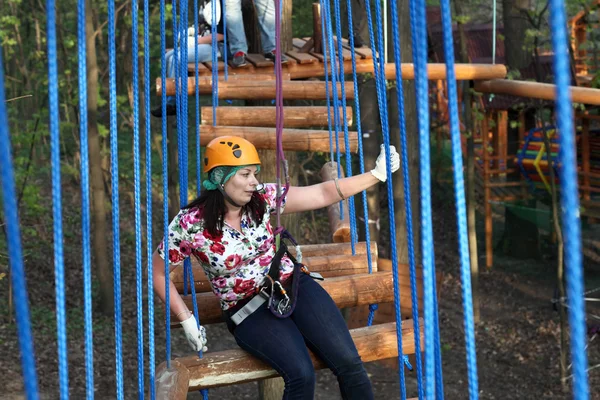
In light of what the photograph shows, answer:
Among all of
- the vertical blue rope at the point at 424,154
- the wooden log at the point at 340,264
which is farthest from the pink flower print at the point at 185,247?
the vertical blue rope at the point at 424,154

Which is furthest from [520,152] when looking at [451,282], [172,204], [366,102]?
[172,204]

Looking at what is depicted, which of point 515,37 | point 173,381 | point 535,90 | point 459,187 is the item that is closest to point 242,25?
point 535,90

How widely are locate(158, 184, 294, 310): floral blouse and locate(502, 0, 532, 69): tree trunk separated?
1024 centimetres

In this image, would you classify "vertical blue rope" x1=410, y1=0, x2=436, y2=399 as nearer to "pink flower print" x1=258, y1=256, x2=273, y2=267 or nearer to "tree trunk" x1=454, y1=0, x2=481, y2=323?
"pink flower print" x1=258, y1=256, x2=273, y2=267

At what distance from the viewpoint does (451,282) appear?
491 inches

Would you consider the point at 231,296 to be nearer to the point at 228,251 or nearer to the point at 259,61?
the point at 228,251

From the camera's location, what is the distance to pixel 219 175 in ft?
10.0

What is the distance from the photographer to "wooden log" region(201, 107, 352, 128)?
489 centimetres

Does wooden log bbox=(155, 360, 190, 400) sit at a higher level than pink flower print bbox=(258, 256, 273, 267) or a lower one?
lower

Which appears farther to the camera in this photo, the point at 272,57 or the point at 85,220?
the point at 272,57

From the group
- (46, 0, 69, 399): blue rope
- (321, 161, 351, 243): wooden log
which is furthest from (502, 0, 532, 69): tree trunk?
(46, 0, 69, 399): blue rope

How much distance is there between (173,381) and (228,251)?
50 cm

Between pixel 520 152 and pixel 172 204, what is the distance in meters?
5.42

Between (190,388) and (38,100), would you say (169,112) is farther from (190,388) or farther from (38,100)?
(38,100)
